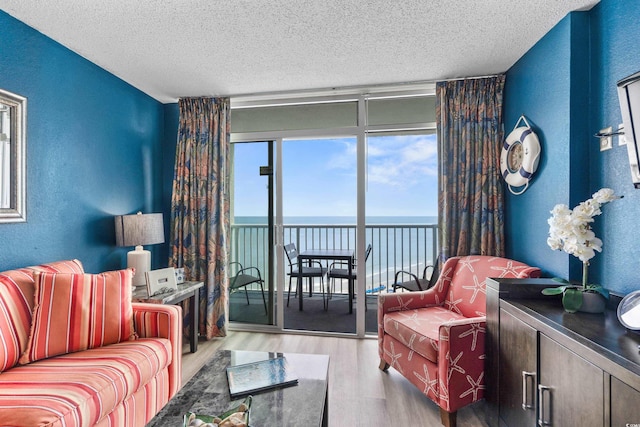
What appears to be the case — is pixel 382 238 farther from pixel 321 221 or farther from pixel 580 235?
pixel 580 235

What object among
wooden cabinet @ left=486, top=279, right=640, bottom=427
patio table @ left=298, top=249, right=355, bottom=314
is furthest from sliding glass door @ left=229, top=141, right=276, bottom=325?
wooden cabinet @ left=486, top=279, right=640, bottom=427

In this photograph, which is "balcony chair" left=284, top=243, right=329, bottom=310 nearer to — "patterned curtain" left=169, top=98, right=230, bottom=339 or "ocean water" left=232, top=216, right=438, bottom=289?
"ocean water" left=232, top=216, right=438, bottom=289

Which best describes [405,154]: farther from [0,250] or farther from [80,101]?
[0,250]

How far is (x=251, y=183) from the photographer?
344 centimetres

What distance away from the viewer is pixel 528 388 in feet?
4.87

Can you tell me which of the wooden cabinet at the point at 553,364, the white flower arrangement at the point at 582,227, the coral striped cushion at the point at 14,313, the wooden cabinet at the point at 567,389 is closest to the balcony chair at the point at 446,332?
the wooden cabinet at the point at 553,364

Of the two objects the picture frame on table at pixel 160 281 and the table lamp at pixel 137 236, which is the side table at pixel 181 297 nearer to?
the picture frame on table at pixel 160 281

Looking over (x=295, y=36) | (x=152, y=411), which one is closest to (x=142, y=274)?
(x=152, y=411)

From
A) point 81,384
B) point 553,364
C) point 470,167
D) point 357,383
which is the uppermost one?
point 470,167

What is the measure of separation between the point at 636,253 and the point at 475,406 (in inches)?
53.7

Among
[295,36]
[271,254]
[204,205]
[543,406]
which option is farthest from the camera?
[271,254]

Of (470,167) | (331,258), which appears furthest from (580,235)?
(331,258)

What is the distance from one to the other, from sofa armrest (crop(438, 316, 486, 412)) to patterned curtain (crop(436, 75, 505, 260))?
1.06 m

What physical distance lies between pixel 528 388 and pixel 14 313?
2.73 metres
